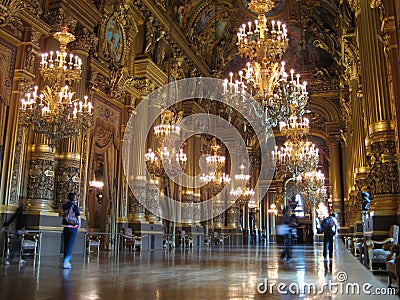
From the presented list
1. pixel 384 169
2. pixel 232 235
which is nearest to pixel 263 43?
pixel 384 169

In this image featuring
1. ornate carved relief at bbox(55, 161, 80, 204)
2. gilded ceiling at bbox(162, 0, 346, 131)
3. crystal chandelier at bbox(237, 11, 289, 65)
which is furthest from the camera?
gilded ceiling at bbox(162, 0, 346, 131)

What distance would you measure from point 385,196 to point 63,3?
9.07m

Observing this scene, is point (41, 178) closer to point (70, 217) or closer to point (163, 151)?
point (70, 217)

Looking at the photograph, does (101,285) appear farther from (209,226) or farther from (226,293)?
(209,226)

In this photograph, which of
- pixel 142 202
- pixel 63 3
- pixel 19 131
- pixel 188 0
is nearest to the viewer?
pixel 19 131

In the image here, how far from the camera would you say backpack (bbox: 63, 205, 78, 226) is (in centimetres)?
667

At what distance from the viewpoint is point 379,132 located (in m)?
7.64

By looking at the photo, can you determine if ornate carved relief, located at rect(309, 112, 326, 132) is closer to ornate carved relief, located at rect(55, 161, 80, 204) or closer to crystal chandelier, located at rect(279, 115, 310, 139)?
crystal chandelier, located at rect(279, 115, 310, 139)

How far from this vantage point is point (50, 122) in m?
8.05

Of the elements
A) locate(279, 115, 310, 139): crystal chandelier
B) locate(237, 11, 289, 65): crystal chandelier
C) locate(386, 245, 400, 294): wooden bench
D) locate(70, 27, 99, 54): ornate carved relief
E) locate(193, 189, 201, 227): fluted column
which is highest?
locate(70, 27, 99, 54): ornate carved relief

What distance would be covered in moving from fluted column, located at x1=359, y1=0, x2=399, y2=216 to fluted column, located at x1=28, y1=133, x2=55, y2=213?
7.17 metres

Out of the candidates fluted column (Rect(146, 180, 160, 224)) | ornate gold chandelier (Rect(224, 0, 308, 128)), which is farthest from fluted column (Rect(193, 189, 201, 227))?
ornate gold chandelier (Rect(224, 0, 308, 128))

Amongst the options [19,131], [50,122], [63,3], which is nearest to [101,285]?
[50,122]

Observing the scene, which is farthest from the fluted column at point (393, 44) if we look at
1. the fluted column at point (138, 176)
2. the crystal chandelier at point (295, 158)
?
the fluted column at point (138, 176)
